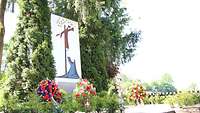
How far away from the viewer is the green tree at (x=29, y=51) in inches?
405

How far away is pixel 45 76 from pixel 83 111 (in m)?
1.57

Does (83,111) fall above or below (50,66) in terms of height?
below

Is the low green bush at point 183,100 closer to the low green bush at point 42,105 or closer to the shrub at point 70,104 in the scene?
the low green bush at point 42,105

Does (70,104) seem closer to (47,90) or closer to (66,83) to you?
(47,90)

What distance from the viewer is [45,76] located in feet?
34.7

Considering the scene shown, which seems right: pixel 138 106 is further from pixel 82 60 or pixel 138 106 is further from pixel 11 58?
pixel 11 58

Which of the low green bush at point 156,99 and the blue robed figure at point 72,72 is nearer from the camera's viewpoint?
the blue robed figure at point 72,72

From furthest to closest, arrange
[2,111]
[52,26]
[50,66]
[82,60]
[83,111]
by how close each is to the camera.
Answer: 1. [82,60]
2. [52,26]
3. [50,66]
4. [83,111]
5. [2,111]

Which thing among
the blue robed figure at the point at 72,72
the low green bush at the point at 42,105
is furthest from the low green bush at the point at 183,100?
the low green bush at the point at 42,105

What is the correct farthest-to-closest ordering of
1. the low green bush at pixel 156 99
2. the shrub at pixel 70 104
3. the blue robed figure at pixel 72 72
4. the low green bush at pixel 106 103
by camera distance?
the low green bush at pixel 156 99 < the blue robed figure at pixel 72 72 < the low green bush at pixel 106 103 < the shrub at pixel 70 104

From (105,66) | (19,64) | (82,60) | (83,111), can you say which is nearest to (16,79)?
(19,64)

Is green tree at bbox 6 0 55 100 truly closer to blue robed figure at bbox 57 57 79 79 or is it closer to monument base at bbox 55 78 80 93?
monument base at bbox 55 78 80 93

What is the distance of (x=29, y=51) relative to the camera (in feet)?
34.7

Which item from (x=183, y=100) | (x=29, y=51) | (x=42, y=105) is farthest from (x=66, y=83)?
(x=183, y=100)
